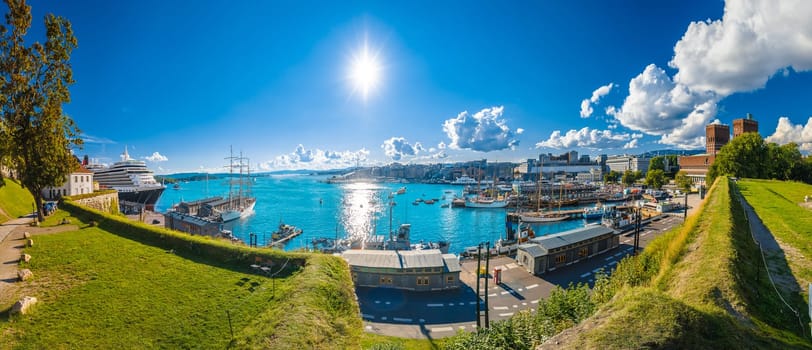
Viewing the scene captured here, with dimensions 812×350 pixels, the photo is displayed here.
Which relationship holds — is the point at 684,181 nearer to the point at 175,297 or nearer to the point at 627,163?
the point at 175,297

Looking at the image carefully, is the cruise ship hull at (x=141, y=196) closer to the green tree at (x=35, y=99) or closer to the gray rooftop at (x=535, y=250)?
the green tree at (x=35, y=99)

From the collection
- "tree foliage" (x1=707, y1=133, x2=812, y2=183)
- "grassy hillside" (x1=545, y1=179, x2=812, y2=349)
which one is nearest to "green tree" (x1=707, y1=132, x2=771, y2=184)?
"tree foliage" (x1=707, y1=133, x2=812, y2=183)

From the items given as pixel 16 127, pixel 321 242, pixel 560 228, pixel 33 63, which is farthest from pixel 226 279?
pixel 560 228

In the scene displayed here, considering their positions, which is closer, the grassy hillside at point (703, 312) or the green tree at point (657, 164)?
the grassy hillside at point (703, 312)

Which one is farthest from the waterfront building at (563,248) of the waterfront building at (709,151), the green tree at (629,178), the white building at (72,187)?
the green tree at (629,178)

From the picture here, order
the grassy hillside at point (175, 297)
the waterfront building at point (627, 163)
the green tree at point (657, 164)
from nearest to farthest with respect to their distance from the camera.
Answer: the grassy hillside at point (175, 297) < the green tree at point (657, 164) < the waterfront building at point (627, 163)

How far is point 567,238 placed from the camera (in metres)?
22.9

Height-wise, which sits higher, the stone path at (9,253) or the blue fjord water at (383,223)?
the stone path at (9,253)

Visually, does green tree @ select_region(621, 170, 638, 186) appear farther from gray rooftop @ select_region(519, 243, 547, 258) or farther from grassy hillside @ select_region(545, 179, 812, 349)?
grassy hillside @ select_region(545, 179, 812, 349)

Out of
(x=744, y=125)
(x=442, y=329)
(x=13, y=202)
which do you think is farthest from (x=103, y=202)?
(x=744, y=125)

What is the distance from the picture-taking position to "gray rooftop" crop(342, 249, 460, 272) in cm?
1788

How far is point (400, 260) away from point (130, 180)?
66063 mm

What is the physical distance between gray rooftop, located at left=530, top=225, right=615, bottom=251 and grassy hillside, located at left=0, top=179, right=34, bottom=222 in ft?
103

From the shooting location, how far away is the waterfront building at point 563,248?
67.7 ft
